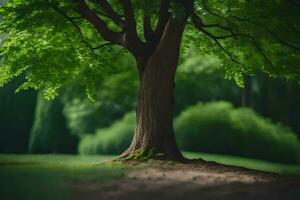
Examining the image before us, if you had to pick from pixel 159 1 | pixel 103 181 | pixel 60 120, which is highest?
pixel 159 1

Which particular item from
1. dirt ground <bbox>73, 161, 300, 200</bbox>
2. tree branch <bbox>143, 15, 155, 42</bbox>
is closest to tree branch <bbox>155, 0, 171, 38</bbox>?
tree branch <bbox>143, 15, 155, 42</bbox>

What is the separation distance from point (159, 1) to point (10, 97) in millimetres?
19452

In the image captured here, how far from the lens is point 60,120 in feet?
113

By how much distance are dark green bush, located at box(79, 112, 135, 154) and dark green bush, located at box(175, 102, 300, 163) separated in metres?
2.72

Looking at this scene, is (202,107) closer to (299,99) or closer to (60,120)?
(299,99)

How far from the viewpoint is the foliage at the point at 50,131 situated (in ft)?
110

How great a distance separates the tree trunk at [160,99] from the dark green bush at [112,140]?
488 inches

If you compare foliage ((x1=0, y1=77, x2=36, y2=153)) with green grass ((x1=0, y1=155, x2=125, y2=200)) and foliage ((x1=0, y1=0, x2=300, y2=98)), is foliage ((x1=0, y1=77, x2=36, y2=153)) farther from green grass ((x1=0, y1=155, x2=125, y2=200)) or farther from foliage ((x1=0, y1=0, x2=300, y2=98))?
green grass ((x1=0, y1=155, x2=125, y2=200))

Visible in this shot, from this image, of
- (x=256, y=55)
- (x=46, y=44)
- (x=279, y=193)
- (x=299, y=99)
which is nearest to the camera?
(x=279, y=193)

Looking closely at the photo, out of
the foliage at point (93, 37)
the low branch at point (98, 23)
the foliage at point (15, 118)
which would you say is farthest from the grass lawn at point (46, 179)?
the foliage at point (15, 118)

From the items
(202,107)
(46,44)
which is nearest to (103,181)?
(46,44)

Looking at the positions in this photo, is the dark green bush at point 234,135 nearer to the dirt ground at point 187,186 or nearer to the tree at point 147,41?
the tree at point 147,41

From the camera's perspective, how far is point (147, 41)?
59.8 feet

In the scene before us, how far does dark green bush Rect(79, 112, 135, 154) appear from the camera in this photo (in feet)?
97.5
